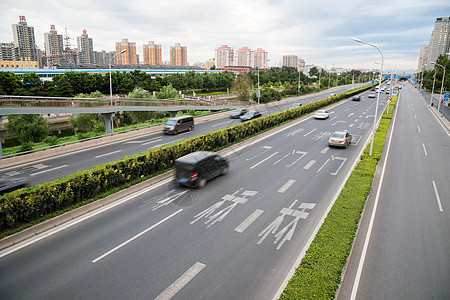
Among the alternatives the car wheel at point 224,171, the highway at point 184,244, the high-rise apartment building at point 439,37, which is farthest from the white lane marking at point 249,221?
the high-rise apartment building at point 439,37

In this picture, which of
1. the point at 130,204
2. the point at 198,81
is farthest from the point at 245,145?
the point at 198,81

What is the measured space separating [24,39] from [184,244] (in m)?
221

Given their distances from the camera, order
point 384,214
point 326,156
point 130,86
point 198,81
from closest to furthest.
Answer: point 384,214, point 326,156, point 130,86, point 198,81

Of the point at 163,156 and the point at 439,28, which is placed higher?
the point at 439,28

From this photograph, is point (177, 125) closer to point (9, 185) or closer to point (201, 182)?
point (201, 182)

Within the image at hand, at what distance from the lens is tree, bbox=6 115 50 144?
35.9 metres

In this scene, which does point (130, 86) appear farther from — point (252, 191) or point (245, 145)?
point (252, 191)

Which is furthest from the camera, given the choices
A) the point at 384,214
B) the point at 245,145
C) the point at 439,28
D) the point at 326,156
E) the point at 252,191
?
the point at 439,28

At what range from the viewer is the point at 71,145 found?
22.7 metres

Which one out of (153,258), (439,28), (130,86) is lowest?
(153,258)

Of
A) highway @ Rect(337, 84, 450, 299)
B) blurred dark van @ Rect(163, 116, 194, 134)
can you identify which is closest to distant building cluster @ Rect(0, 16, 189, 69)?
blurred dark van @ Rect(163, 116, 194, 134)

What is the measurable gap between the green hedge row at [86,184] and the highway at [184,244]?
1.09 metres

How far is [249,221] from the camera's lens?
37.5 feet

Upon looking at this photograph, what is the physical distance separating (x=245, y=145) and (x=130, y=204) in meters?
13.4
